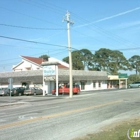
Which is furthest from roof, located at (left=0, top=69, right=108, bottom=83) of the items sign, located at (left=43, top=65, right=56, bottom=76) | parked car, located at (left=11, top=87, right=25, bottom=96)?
sign, located at (left=43, top=65, right=56, bottom=76)

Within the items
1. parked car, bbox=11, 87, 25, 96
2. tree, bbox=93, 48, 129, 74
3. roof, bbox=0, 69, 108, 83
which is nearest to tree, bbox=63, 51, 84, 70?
tree, bbox=93, 48, 129, 74

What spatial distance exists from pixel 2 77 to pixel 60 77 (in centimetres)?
1476

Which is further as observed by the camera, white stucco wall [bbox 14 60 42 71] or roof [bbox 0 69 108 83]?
white stucco wall [bbox 14 60 42 71]

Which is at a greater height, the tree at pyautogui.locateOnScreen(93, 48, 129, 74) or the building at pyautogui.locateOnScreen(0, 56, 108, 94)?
the tree at pyautogui.locateOnScreen(93, 48, 129, 74)

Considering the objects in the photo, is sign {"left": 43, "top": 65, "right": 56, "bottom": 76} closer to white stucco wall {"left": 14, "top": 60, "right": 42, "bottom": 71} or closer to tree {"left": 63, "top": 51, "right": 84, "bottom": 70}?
white stucco wall {"left": 14, "top": 60, "right": 42, "bottom": 71}

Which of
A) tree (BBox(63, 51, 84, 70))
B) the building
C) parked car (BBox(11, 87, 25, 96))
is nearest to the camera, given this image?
parked car (BBox(11, 87, 25, 96))

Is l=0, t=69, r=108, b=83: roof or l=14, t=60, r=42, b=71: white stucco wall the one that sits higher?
l=14, t=60, r=42, b=71: white stucco wall

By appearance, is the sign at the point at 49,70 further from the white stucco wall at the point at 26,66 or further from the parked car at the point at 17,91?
the white stucco wall at the point at 26,66

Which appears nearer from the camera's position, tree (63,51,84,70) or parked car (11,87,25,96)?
parked car (11,87,25,96)

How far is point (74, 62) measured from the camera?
98375 millimetres

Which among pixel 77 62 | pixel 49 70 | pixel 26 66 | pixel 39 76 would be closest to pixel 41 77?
pixel 39 76

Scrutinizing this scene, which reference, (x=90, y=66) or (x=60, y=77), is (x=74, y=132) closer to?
(x=60, y=77)

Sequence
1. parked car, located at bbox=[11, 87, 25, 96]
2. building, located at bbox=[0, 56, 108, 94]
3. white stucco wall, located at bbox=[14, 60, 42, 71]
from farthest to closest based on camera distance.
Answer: white stucco wall, located at bbox=[14, 60, 42, 71] < building, located at bbox=[0, 56, 108, 94] < parked car, located at bbox=[11, 87, 25, 96]

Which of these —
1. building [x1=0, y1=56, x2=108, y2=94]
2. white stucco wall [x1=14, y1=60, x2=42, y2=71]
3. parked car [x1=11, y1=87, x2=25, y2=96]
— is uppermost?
white stucco wall [x1=14, y1=60, x2=42, y2=71]
